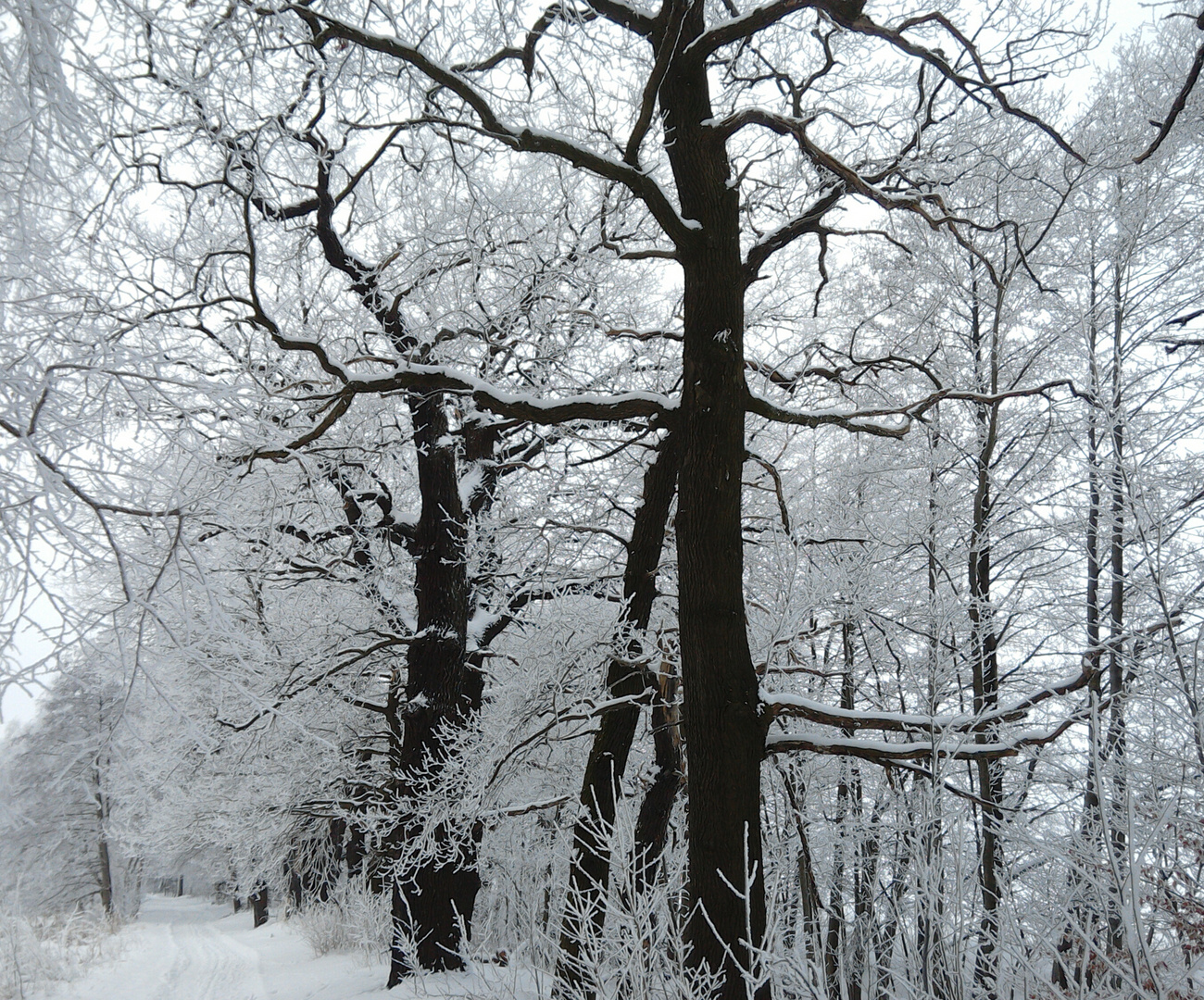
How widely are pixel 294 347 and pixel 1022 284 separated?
7.68 metres

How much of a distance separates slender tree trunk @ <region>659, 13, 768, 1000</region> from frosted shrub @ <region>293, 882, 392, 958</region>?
248 inches

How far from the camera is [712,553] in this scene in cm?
415

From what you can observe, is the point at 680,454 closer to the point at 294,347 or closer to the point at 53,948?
the point at 294,347

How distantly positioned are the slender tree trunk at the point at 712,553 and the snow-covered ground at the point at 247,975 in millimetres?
1282

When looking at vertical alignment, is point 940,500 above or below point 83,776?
above

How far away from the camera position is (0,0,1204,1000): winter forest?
3098 mm

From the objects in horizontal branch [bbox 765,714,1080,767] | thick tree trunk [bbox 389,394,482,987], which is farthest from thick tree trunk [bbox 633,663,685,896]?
horizontal branch [bbox 765,714,1080,767]

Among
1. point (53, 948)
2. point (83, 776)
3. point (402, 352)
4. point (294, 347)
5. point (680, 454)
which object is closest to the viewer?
point (83, 776)

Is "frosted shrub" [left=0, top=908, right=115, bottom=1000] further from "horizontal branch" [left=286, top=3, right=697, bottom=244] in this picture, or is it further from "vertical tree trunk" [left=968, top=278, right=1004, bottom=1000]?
"horizontal branch" [left=286, top=3, right=697, bottom=244]

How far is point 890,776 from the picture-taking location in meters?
5.43

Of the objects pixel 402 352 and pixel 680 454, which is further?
pixel 402 352

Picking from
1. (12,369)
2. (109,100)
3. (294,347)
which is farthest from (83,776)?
(294,347)

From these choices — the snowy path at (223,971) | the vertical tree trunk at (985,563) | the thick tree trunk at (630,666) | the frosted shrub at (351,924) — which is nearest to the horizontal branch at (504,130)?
the thick tree trunk at (630,666)

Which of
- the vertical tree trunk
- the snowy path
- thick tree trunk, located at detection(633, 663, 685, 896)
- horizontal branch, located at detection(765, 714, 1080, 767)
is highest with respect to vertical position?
the vertical tree trunk
